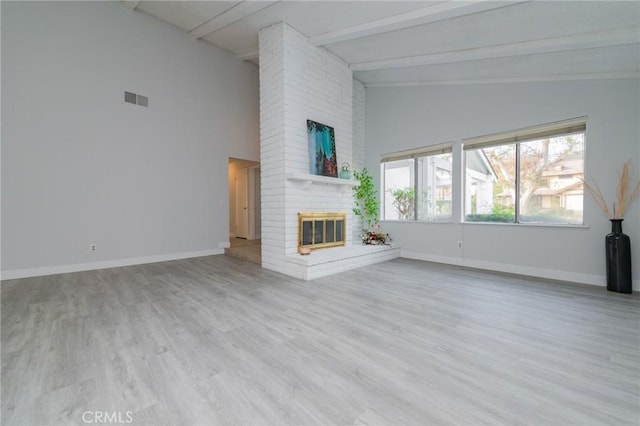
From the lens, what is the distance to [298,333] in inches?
82.9

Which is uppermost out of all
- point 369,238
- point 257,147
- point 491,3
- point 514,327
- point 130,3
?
point 130,3

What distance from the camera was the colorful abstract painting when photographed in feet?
14.6

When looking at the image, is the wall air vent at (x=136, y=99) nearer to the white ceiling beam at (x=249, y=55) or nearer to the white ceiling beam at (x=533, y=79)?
the white ceiling beam at (x=249, y=55)

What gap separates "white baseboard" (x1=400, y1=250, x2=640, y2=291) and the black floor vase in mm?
266

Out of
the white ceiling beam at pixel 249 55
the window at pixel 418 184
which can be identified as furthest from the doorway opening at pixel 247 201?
the window at pixel 418 184

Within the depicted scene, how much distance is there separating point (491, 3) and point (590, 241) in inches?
129

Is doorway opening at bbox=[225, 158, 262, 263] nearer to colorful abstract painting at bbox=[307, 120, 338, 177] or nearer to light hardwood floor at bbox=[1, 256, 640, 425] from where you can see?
colorful abstract painting at bbox=[307, 120, 338, 177]

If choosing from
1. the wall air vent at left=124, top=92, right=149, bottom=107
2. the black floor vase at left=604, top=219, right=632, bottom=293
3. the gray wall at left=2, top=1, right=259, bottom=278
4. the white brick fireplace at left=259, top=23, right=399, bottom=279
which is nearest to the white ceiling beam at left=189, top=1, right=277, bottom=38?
the white brick fireplace at left=259, top=23, right=399, bottom=279

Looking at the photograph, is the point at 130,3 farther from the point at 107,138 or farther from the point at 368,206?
the point at 368,206

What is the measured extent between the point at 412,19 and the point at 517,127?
232 cm

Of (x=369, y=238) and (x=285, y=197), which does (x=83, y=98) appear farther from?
(x=369, y=238)

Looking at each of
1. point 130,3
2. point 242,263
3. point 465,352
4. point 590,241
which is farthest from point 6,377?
point 590,241

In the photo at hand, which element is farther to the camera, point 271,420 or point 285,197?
point 285,197

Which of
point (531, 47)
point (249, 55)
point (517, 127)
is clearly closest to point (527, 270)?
point (517, 127)
